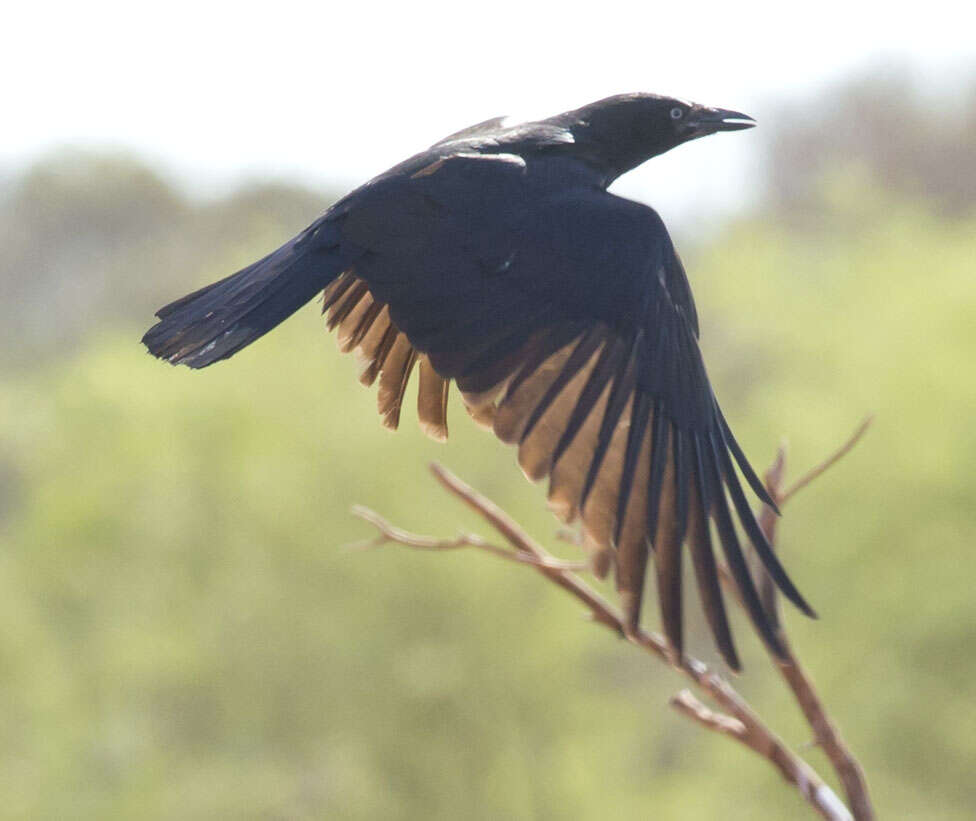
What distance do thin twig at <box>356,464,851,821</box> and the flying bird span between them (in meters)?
0.08

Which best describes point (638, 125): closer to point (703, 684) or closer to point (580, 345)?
point (580, 345)

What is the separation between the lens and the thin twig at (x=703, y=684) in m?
2.82

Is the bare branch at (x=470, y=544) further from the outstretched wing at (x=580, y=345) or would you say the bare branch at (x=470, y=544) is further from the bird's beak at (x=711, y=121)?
the bird's beak at (x=711, y=121)

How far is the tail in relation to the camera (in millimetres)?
3633

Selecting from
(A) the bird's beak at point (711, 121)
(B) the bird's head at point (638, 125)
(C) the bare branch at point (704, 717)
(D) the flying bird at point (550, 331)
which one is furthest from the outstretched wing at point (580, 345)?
(A) the bird's beak at point (711, 121)

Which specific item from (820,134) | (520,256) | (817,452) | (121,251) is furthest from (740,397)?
(520,256)

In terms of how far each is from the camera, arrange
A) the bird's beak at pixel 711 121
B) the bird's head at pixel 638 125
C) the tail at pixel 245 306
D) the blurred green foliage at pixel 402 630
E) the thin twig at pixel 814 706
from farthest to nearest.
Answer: the blurred green foliage at pixel 402 630, the bird's beak at pixel 711 121, the bird's head at pixel 638 125, the tail at pixel 245 306, the thin twig at pixel 814 706

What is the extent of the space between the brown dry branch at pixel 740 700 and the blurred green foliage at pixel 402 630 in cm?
1047

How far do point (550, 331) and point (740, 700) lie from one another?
0.85 m

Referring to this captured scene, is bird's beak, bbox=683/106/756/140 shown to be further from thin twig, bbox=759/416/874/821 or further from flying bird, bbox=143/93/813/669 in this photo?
thin twig, bbox=759/416/874/821

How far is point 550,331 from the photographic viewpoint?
344 centimetres

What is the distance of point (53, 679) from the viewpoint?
1630 cm

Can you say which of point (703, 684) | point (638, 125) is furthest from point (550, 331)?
point (638, 125)

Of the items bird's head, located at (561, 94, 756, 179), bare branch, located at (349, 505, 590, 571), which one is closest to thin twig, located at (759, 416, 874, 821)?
bare branch, located at (349, 505, 590, 571)
